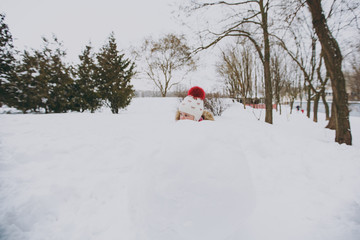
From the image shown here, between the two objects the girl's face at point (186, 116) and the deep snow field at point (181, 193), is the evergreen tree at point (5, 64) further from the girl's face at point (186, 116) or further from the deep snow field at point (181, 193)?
the girl's face at point (186, 116)

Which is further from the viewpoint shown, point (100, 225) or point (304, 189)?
point (304, 189)

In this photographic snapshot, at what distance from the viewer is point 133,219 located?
1727mm

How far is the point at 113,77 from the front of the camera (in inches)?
416

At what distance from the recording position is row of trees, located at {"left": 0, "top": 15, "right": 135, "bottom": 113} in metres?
6.05

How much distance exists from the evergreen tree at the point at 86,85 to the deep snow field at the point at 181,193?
243 inches

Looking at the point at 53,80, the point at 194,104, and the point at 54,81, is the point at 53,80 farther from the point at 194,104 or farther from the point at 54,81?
the point at 194,104

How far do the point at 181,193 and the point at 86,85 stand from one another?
9870 mm

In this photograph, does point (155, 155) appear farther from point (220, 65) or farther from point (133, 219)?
point (220, 65)

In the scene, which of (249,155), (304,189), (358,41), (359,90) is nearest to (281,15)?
(249,155)

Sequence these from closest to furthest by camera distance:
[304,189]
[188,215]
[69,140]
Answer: [188,215], [304,189], [69,140]

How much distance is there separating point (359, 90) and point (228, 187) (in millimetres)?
20908

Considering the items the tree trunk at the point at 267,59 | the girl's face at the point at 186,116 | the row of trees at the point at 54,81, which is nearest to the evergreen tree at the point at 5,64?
the row of trees at the point at 54,81

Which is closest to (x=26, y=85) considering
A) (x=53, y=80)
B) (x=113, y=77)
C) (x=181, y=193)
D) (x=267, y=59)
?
(x=53, y=80)

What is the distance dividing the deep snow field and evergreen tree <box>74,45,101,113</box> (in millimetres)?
6164
